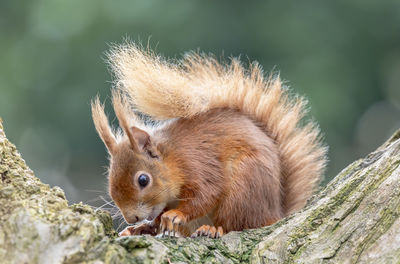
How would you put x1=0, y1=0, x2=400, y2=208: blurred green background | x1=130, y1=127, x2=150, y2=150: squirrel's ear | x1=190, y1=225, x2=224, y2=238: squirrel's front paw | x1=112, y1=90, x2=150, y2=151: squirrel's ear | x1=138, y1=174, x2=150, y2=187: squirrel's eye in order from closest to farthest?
x1=190, y1=225, x2=224, y2=238: squirrel's front paw
x1=112, y1=90, x2=150, y2=151: squirrel's ear
x1=138, y1=174, x2=150, y2=187: squirrel's eye
x1=130, y1=127, x2=150, y2=150: squirrel's ear
x1=0, y1=0, x2=400, y2=208: blurred green background

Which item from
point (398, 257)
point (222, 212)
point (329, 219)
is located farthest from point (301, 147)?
point (398, 257)

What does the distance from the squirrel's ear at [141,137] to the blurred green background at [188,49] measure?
346 centimetres

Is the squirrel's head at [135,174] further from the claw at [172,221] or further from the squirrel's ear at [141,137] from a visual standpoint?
the claw at [172,221]

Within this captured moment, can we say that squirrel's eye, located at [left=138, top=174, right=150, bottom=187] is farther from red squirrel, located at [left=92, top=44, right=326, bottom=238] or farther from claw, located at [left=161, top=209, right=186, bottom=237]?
claw, located at [left=161, top=209, right=186, bottom=237]

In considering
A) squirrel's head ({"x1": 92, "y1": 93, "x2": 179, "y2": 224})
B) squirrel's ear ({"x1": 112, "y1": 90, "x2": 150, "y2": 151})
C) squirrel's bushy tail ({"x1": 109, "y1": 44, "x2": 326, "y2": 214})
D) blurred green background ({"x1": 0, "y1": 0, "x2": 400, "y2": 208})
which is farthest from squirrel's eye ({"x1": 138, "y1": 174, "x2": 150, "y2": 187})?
blurred green background ({"x1": 0, "y1": 0, "x2": 400, "y2": 208})

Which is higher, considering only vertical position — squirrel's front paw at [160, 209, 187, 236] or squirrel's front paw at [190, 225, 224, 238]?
squirrel's front paw at [160, 209, 187, 236]

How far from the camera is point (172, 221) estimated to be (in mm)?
1991

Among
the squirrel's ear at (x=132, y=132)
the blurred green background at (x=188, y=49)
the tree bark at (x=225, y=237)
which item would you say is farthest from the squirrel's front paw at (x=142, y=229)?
the blurred green background at (x=188, y=49)

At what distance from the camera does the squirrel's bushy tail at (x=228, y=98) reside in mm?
2289

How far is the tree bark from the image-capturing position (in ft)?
4.34

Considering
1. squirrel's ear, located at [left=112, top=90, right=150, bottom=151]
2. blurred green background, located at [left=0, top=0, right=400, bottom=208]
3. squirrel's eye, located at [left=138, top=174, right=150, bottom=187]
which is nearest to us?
squirrel's ear, located at [left=112, top=90, right=150, bottom=151]

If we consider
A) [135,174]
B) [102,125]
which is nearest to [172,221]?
[135,174]

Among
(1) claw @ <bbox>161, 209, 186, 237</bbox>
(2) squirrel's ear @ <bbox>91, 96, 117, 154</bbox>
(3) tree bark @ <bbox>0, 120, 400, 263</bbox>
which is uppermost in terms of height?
(2) squirrel's ear @ <bbox>91, 96, 117, 154</bbox>

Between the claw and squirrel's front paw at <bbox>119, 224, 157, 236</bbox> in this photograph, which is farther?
squirrel's front paw at <bbox>119, 224, 157, 236</bbox>
